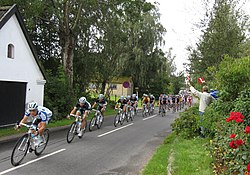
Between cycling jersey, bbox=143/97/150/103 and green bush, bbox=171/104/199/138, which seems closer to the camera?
green bush, bbox=171/104/199/138

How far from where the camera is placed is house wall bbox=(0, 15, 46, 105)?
1571 cm

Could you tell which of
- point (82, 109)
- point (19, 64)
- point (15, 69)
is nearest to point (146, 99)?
point (19, 64)

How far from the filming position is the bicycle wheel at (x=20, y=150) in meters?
8.30

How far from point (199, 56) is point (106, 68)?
16899 mm

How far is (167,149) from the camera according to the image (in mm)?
10602

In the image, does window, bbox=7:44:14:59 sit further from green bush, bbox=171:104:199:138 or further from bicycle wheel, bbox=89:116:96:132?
green bush, bbox=171:104:199:138

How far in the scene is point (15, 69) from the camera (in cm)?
1666

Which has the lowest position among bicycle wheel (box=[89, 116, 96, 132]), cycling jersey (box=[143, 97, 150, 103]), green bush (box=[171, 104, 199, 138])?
bicycle wheel (box=[89, 116, 96, 132])

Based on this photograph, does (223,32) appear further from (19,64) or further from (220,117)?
(19,64)

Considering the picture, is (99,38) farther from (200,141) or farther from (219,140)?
(219,140)

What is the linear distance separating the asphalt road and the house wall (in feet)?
15.5

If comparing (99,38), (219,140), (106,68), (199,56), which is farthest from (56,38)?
(219,140)

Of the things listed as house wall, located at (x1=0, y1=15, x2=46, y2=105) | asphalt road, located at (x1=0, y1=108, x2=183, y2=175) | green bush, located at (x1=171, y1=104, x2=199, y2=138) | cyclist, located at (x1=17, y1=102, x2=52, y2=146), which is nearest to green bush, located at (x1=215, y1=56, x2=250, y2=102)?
green bush, located at (x1=171, y1=104, x2=199, y2=138)

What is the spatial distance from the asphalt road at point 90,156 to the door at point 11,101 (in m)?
3.64
